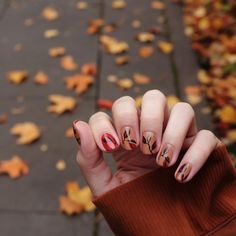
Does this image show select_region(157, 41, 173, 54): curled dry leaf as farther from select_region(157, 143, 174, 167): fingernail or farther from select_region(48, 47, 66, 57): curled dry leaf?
select_region(157, 143, 174, 167): fingernail

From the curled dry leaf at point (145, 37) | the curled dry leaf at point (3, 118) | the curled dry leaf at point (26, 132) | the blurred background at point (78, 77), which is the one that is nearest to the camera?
the blurred background at point (78, 77)

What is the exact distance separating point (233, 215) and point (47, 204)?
1.74m

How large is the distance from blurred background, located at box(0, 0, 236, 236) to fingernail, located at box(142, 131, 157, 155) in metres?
1.56

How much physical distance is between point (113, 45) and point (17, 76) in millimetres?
1019

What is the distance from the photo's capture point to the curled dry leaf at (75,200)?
2.79 m

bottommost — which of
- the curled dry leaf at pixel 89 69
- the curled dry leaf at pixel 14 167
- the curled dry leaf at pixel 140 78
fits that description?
the curled dry leaf at pixel 140 78

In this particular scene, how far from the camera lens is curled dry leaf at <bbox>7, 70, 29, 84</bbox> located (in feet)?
13.0

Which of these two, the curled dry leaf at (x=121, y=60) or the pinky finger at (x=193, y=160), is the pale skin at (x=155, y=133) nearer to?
the pinky finger at (x=193, y=160)

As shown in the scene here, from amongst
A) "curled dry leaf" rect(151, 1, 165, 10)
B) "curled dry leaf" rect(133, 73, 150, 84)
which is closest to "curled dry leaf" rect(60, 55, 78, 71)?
"curled dry leaf" rect(133, 73, 150, 84)

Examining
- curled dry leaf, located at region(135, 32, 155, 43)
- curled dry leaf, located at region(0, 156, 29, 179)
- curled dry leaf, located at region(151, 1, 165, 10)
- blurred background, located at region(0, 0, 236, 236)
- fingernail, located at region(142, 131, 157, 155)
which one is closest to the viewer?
fingernail, located at region(142, 131, 157, 155)

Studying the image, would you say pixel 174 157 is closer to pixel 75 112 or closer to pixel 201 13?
pixel 75 112

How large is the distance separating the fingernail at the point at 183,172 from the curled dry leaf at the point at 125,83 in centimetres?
266

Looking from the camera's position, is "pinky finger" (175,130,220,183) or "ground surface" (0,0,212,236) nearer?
"pinky finger" (175,130,220,183)

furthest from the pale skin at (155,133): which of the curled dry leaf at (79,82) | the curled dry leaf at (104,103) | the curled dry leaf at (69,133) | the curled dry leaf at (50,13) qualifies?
the curled dry leaf at (50,13)
